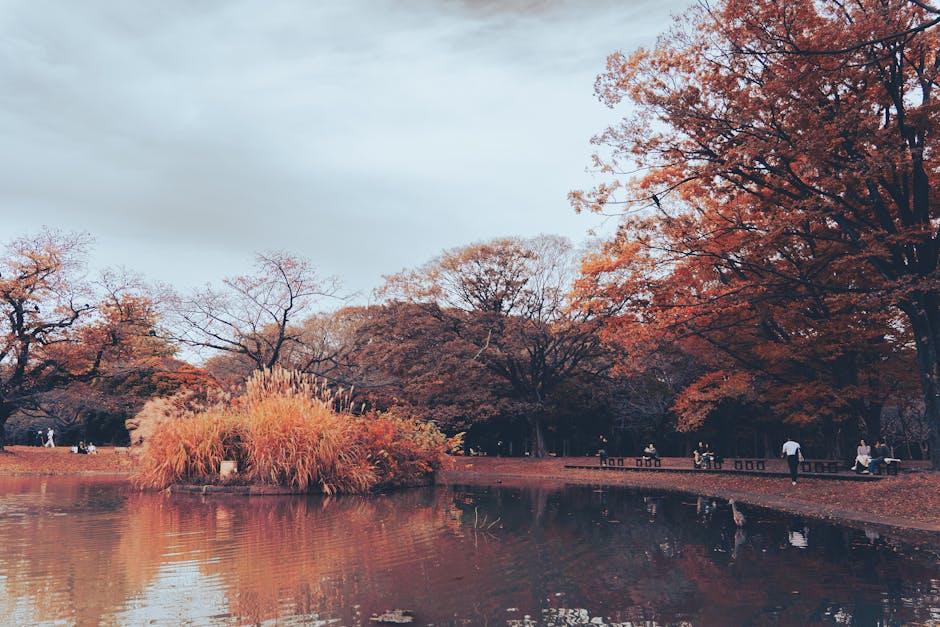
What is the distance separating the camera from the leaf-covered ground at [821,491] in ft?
45.5

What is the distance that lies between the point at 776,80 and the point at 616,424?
2783 cm

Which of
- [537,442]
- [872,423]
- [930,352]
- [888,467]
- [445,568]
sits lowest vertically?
[888,467]

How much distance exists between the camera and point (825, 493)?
57.9 feet

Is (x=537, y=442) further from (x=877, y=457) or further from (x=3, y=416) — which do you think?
(x=3, y=416)

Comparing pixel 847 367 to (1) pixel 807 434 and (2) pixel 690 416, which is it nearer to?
(2) pixel 690 416

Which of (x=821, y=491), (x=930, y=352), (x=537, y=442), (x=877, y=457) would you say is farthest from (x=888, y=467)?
(x=537, y=442)

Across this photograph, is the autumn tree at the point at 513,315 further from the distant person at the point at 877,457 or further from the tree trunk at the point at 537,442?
the distant person at the point at 877,457

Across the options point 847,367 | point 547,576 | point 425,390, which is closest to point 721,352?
point 847,367

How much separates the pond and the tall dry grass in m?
2.89

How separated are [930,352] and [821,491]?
418cm

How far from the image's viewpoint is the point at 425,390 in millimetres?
35875

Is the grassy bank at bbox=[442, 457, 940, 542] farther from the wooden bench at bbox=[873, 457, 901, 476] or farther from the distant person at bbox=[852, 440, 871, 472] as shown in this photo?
the wooden bench at bbox=[873, 457, 901, 476]

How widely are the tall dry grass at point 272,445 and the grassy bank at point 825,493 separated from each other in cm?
934

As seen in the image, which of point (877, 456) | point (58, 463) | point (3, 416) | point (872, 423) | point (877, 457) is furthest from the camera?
point (3, 416)
